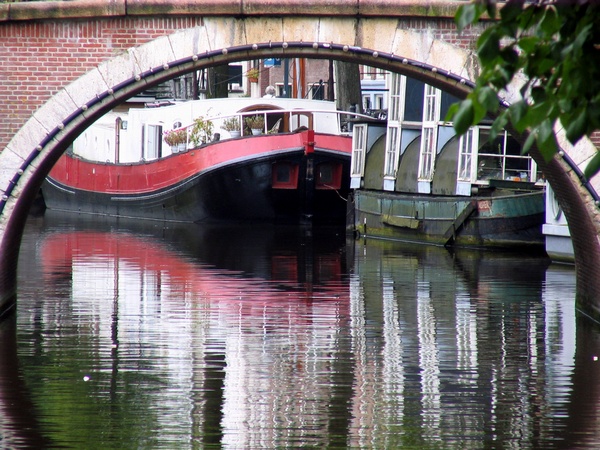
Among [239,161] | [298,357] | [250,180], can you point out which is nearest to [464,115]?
[298,357]

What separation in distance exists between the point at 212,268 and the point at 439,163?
A: 5366mm

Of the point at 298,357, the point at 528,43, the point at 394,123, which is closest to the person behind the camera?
the point at 528,43

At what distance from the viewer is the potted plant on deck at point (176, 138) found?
25062 millimetres

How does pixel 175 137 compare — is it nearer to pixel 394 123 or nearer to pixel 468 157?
pixel 394 123

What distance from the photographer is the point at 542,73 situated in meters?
3.90

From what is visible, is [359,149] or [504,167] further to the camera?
[359,149]

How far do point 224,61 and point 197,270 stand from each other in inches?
241

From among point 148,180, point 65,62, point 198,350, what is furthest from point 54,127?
point 148,180

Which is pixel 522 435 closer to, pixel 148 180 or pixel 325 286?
pixel 325 286

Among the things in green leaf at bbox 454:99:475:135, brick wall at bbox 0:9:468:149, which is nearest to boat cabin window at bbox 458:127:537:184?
brick wall at bbox 0:9:468:149

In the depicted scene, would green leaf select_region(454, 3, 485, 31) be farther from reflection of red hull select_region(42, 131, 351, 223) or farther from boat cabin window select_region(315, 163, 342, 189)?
boat cabin window select_region(315, 163, 342, 189)

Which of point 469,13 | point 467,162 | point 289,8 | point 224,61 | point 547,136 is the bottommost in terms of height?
point 547,136

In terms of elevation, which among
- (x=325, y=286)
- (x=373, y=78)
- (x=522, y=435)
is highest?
(x=373, y=78)

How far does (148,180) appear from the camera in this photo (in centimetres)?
2695
